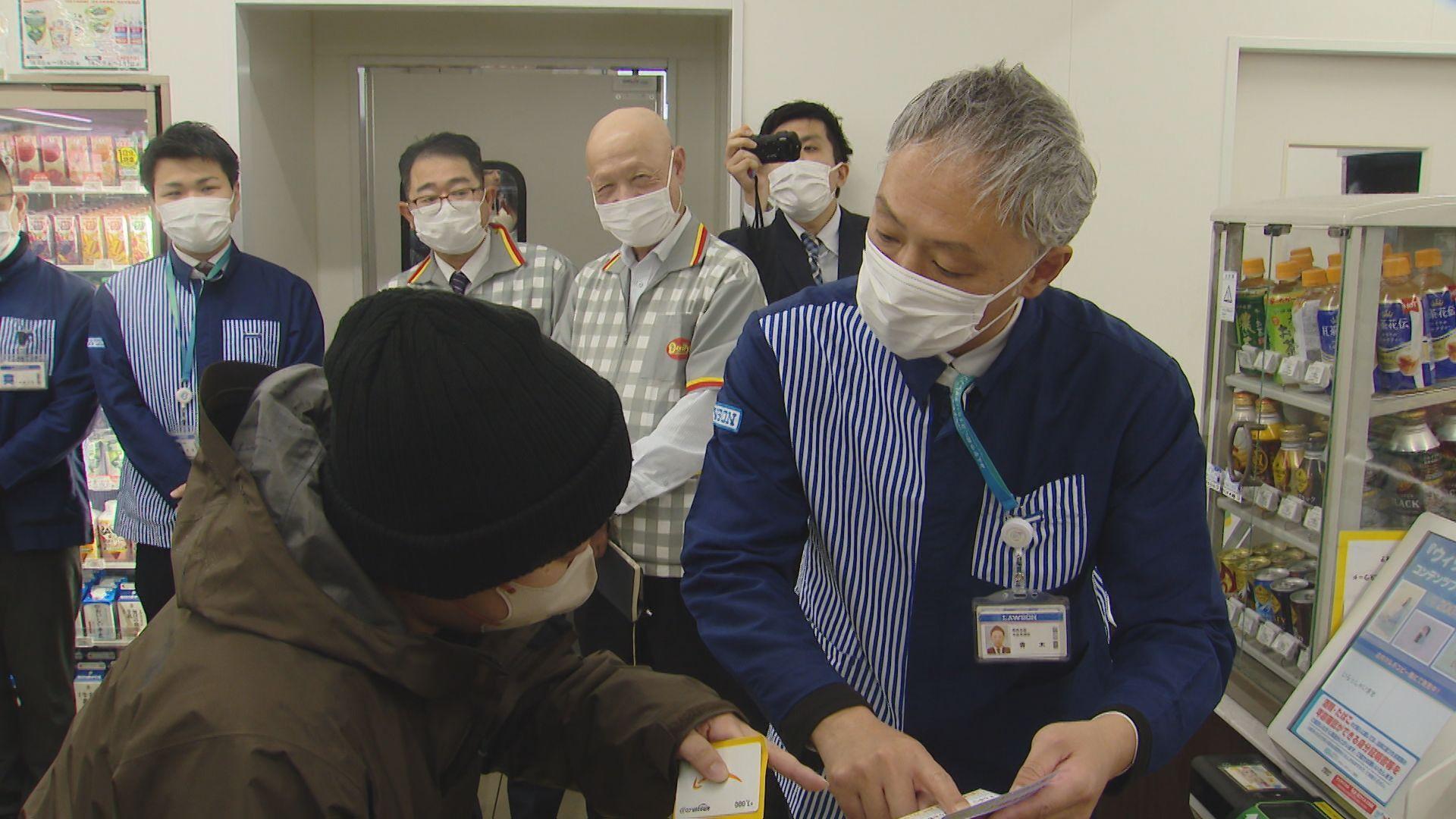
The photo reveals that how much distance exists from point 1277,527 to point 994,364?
1.07 meters

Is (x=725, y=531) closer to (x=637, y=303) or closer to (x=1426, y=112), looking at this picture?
(x=637, y=303)

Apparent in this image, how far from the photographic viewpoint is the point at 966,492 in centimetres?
128

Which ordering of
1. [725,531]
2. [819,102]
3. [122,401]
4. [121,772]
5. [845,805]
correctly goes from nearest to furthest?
[121,772] → [845,805] → [725,531] → [122,401] → [819,102]

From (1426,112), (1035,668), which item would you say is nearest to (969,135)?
(1035,668)

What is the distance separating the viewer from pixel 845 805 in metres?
1.13

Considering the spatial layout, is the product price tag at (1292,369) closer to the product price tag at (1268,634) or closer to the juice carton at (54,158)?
the product price tag at (1268,634)

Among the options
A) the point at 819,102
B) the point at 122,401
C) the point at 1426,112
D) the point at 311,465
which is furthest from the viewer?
the point at 1426,112

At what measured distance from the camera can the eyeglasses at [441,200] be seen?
289 centimetres

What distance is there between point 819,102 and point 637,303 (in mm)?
1426

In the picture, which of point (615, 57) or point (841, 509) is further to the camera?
point (615, 57)

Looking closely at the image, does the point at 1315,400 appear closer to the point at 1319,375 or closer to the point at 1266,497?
the point at 1319,375

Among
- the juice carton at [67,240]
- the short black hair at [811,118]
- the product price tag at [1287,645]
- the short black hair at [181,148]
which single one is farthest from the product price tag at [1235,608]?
the juice carton at [67,240]

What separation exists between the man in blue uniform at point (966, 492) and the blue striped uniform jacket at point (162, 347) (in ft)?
6.92

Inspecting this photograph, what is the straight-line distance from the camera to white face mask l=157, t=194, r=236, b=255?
2.90 meters
